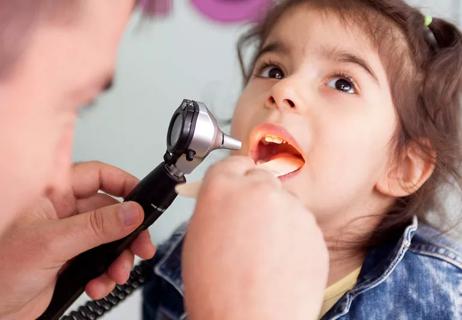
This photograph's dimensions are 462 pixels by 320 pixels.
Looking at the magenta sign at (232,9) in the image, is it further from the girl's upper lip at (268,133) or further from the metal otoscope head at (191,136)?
the metal otoscope head at (191,136)

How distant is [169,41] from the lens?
980 millimetres

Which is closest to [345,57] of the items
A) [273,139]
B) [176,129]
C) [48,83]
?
[273,139]

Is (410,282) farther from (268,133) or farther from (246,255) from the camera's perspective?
(246,255)

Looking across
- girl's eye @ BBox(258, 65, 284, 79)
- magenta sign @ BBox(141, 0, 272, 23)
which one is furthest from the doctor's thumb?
magenta sign @ BBox(141, 0, 272, 23)

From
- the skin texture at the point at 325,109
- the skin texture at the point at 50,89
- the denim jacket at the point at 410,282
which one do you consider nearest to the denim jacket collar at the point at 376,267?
the denim jacket at the point at 410,282

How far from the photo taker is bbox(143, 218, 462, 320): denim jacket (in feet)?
2.79

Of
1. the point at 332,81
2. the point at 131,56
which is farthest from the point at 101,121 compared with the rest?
the point at 332,81

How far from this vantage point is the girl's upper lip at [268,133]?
697mm

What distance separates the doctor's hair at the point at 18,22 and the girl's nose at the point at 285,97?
42cm

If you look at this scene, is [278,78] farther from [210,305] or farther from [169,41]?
[210,305]

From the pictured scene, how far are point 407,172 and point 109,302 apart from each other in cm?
49

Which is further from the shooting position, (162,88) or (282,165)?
(162,88)

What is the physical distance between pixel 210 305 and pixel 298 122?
0.34m

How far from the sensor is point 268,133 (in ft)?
2.31
